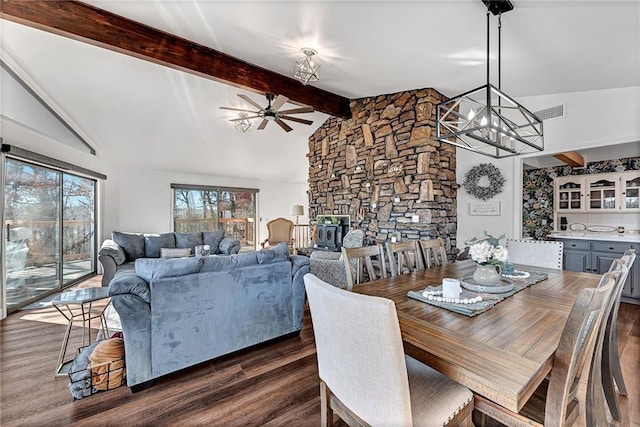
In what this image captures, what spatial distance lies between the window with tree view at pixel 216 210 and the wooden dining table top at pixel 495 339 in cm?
683

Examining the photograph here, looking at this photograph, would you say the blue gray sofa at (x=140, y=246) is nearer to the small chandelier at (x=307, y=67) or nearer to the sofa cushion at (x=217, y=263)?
the sofa cushion at (x=217, y=263)

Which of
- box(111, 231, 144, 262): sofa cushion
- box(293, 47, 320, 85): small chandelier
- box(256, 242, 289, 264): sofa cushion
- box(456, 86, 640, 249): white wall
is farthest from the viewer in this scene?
box(111, 231, 144, 262): sofa cushion

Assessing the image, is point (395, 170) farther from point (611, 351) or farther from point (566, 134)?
point (611, 351)

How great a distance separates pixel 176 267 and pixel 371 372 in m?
1.74

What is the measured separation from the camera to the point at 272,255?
2.70m

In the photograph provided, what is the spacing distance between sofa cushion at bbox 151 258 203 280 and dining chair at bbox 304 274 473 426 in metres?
1.37

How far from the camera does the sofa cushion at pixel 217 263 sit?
2332 mm

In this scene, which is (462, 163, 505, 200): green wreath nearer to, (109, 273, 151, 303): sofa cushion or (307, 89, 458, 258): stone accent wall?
(307, 89, 458, 258): stone accent wall

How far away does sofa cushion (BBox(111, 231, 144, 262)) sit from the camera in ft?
16.1

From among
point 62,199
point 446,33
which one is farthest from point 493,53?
point 62,199

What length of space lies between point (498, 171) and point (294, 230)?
231 inches

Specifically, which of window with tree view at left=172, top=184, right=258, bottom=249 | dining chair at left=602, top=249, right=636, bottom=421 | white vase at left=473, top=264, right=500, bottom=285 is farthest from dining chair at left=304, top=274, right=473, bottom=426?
window with tree view at left=172, top=184, right=258, bottom=249

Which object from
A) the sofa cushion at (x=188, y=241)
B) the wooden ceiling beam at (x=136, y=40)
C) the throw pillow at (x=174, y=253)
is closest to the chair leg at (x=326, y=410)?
the wooden ceiling beam at (x=136, y=40)

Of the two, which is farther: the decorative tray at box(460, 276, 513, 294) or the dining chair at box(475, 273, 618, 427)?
the decorative tray at box(460, 276, 513, 294)
